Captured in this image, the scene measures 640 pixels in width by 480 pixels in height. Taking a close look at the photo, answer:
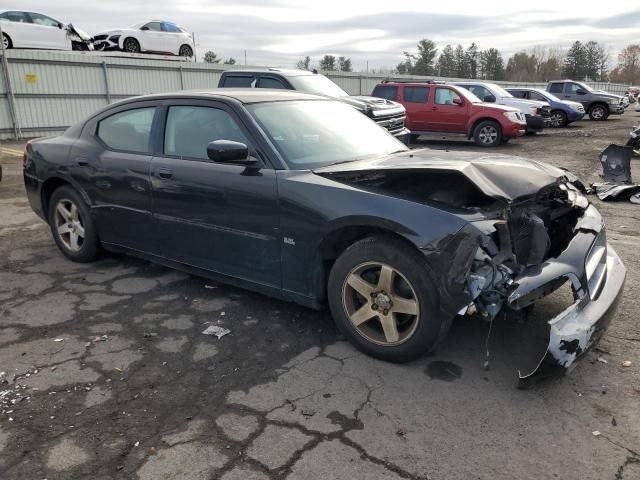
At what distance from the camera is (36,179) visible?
522 centimetres

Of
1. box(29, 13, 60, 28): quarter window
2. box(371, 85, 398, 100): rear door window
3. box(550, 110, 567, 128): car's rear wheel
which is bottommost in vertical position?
box(550, 110, 567, 128): car's rear wheel

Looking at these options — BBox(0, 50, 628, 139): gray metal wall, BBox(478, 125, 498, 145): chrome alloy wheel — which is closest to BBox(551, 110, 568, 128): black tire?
BBox(478, 125, 498, 145): chrome alloy wheel

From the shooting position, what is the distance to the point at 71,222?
16.5 ft

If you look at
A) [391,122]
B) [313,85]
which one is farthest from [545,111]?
[313,85]

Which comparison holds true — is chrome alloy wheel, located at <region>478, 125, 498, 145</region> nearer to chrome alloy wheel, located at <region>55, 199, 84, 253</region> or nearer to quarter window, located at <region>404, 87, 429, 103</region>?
quarter window, located at <region>404, 87, 429, 103</region>

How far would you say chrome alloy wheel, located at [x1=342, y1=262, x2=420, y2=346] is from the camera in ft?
10.1

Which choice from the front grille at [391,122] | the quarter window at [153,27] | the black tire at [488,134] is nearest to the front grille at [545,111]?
the black tire at [488,134]

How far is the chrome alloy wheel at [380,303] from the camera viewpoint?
3.08 meters

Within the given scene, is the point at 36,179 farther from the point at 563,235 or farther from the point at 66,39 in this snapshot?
the point at 66,39

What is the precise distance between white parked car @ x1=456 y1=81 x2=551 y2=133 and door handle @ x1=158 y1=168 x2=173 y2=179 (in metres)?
14.7

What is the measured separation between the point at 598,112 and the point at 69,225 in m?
26.1

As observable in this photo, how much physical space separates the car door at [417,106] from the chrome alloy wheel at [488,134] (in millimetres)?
1618

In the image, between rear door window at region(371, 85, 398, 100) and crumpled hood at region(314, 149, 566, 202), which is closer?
crumpled hood at region(314, 149, 566, 202)

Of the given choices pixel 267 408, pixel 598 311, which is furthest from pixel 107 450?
pixel 598 311
